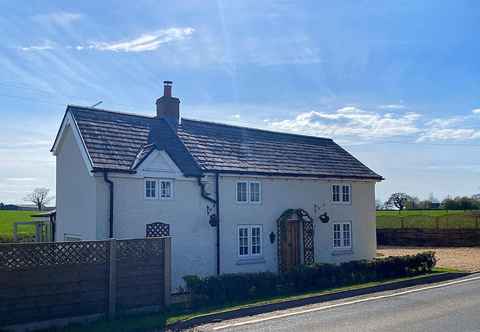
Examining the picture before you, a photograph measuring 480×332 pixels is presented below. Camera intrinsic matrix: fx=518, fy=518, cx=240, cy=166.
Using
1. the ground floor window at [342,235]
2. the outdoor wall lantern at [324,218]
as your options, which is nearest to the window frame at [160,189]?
the outdoor wall lantern at [324,218]

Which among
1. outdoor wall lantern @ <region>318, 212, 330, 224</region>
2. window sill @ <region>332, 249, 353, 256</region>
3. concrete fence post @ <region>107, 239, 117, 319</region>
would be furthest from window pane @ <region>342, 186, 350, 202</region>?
concrete fence post @ <region>107, 239, 117, 319</region>

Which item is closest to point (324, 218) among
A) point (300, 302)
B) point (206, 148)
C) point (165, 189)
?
point (206, 148)

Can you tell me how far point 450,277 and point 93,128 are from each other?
611 inches

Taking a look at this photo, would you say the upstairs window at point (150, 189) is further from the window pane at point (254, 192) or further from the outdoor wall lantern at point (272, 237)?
the outdoor wall lantern at point (272, 237)

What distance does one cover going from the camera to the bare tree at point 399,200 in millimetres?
86188

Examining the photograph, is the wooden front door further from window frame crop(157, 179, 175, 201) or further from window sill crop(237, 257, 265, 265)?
window frame crop(157, 179, 175, 201)

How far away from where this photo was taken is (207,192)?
69.8ft

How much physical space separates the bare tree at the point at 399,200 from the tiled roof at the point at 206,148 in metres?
60.0

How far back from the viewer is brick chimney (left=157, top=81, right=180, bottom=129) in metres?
24.5

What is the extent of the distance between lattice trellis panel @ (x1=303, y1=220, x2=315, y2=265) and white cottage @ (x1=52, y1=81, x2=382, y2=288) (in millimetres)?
48

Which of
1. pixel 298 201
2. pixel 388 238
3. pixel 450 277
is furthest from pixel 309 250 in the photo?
pixel 388 238

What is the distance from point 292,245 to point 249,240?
8.38 feet

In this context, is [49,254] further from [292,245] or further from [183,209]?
[292,245]

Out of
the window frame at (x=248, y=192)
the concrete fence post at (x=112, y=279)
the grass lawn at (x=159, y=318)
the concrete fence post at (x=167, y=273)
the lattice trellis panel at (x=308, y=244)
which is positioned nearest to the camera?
the grass lawn at (x=159, y=318)
